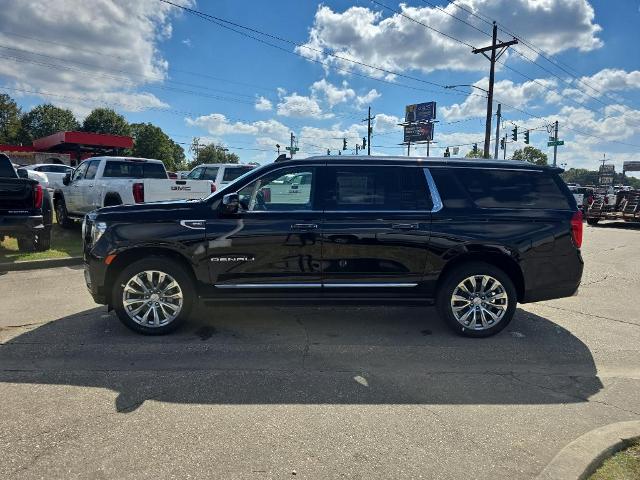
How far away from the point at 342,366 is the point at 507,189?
105 inches

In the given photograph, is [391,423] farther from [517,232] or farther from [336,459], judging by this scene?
[517,232]

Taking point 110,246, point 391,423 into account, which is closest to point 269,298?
point 110,246

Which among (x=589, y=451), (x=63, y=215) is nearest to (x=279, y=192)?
(x=589, y=451)

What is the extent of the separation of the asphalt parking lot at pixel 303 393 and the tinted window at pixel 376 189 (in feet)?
4.75

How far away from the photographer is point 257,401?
138 inches

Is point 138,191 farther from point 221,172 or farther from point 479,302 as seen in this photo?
point 479,302

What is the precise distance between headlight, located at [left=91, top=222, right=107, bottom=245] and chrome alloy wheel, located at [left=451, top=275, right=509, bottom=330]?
12.4 ft

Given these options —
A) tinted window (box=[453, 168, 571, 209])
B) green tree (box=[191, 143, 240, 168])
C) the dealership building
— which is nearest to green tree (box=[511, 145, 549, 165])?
green tree (box=[191, 143, 240, 168])

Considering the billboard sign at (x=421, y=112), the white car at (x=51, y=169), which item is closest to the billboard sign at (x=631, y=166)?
the billboard sign at (x=421, y=112)

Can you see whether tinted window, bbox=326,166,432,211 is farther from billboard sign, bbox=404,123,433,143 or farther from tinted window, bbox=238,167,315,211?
billboard sign, bbox=404,123,433,143

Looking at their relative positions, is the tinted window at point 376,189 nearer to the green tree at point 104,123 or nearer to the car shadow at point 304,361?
the car shadow at point 304,361

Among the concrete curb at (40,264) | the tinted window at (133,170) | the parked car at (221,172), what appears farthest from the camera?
the parked car at (221,172)

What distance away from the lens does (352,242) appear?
4.78 meters

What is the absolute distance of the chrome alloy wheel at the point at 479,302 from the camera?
4.94 meters
